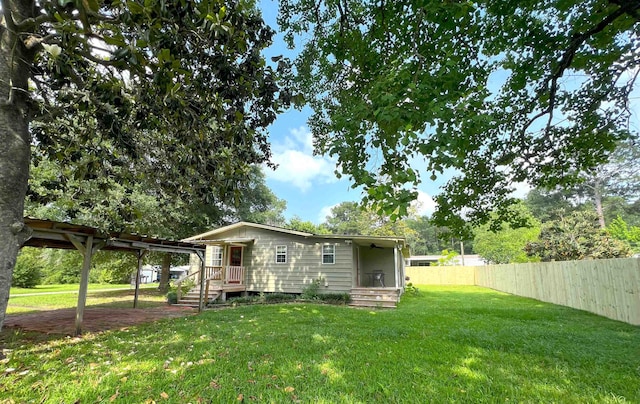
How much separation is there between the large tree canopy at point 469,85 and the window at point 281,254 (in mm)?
8366

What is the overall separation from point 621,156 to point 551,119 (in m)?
29.7

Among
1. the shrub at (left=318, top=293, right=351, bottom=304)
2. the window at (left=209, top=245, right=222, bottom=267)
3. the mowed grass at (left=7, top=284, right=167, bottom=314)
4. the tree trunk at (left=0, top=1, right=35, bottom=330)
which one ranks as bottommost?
the mowed grass at (left=7, top=284, right=167, bottom=314)

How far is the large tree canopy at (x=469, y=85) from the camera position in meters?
3.25

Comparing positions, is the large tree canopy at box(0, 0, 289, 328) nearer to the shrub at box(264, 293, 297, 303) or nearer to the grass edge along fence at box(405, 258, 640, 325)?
the grass edge along fence at box(405, 258, 640, 325)

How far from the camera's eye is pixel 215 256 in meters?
15.7

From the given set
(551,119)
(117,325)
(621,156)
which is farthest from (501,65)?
(621,156)

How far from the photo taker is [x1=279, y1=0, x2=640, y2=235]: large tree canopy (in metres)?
3.25

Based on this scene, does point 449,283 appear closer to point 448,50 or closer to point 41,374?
point 448,50

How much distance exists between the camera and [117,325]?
7660mm

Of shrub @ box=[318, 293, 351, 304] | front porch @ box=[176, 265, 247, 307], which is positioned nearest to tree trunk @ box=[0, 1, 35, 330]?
front porch @ box=[176, 265, 247, 307]

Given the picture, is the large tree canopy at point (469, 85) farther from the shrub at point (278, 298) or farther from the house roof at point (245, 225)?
the shrub at point (278, 298)

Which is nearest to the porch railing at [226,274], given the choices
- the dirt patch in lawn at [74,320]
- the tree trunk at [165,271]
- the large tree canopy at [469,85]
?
the dirt patch in lawn at [74,320]

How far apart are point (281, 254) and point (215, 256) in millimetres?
3698

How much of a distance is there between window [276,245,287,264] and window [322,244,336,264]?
189cm
